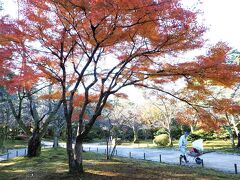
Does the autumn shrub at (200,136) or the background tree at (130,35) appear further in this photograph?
the autumn shrub at (200,136)

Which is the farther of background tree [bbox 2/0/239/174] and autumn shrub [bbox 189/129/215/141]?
autumn shrub [bbox 189/129/215/141]

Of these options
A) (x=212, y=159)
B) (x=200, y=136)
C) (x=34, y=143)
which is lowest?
(x=212, y=159)

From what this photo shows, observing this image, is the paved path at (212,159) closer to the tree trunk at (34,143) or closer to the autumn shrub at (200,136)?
the tree trunk at (34,143)

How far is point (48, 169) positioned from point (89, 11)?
23.8ft

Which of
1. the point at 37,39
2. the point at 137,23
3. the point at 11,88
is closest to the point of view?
the point at 137,23

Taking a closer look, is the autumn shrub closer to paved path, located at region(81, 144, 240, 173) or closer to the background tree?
paved path, located at region(81, 144, 240, 173)

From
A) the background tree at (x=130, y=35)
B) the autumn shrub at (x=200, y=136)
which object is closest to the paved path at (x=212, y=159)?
the background tree at (x=130, y=35)

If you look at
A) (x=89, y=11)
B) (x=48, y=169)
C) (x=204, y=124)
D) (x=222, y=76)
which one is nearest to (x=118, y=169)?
(x=48, y=169)

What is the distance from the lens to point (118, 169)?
12.1 m

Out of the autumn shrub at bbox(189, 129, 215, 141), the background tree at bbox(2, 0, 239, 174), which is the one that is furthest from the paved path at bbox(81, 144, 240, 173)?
the autumn shrub at bbox(189, 129, 215, 141)

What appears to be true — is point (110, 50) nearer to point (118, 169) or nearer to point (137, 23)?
point (137, 23)

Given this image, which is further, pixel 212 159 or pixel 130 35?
pixel 212 159

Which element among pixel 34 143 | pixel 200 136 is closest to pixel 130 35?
pixel 34 143

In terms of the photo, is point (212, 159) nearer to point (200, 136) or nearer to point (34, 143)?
point (34, 143)
